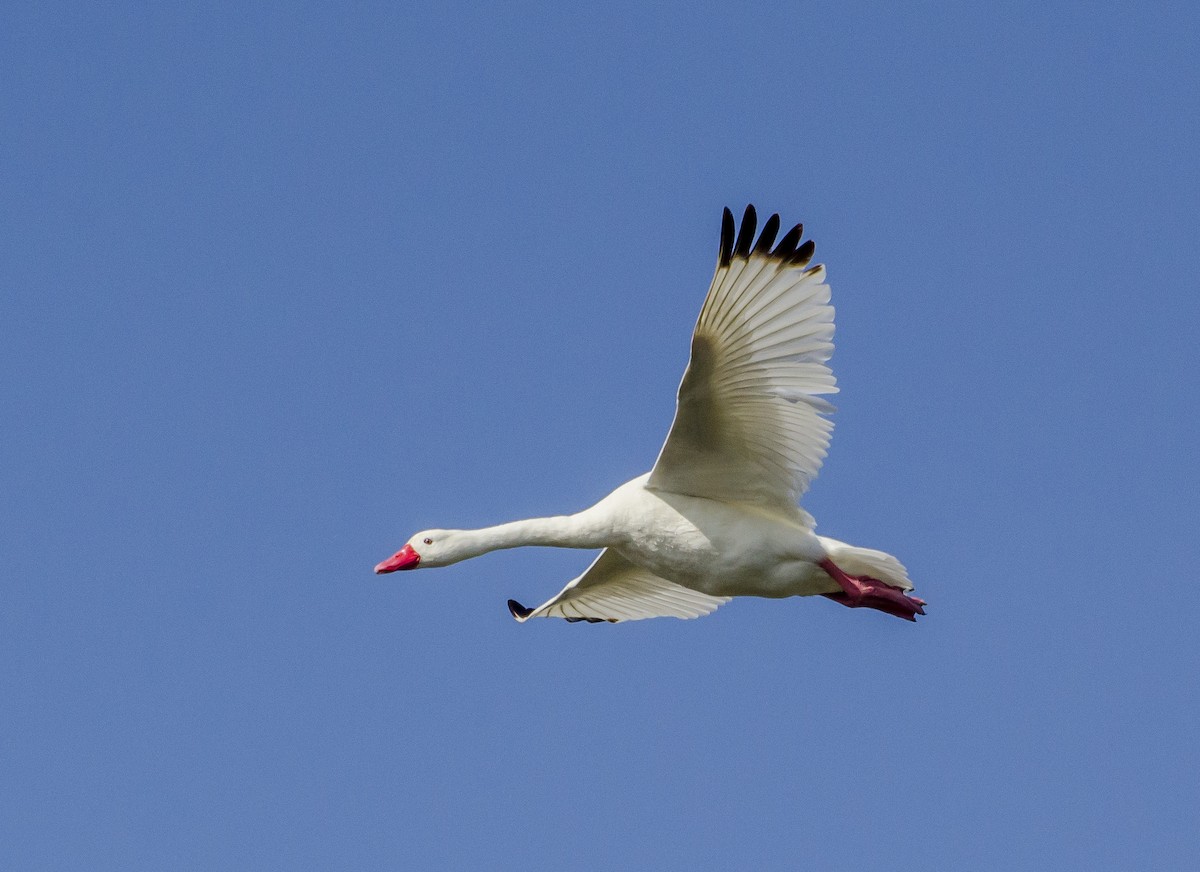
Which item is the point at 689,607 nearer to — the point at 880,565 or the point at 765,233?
the point at 880,565

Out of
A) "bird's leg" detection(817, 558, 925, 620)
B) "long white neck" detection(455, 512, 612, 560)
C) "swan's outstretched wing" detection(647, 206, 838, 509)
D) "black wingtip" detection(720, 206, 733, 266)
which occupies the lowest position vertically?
"bird's leg" detection(817, 558, 925, 620)

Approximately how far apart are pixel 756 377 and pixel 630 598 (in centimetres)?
340

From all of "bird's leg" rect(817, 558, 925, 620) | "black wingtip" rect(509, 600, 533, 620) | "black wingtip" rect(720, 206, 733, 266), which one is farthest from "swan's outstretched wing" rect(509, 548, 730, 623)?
"black wingtip" rect(720, 206, 733, 266)

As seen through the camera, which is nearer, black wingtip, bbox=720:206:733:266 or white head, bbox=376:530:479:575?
black wingtip, bbox=720:206:733:266

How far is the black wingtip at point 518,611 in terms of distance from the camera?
51.7 ft

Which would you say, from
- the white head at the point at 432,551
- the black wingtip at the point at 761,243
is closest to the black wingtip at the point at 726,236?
the black wingtip at the point at 761,243

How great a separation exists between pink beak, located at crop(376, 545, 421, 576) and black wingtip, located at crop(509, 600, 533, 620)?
5.50 feet

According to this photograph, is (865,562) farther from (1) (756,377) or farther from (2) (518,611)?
(2) (518,611)

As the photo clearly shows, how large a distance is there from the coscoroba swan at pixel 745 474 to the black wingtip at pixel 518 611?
66.1 inches

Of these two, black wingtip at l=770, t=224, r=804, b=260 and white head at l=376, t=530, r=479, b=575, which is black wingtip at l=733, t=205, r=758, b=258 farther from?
white head at l=376, t=530, r=479, b=575

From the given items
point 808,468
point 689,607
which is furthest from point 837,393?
point 689,607

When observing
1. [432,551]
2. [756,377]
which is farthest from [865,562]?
[432,551]

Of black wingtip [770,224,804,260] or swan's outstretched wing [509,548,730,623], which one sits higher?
black wingtip [770,224,804,260]

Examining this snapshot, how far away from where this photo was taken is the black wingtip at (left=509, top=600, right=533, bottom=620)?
15758 mm
